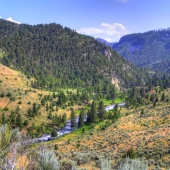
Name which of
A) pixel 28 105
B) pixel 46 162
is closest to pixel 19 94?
pixel 28 105

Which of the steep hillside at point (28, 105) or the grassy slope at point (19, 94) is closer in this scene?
the steep hillside at point (28, 105)

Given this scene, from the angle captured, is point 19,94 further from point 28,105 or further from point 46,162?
point 46,162

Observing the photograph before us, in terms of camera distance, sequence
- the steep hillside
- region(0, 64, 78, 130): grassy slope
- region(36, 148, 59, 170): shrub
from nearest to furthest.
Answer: region(36, 148, 59, 170): shrub → the steep hillside → region(0, 64, 78, 130): grassy slope

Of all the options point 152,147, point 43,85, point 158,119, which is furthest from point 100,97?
point 152,147

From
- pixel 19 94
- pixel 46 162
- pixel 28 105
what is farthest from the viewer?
pixel 19 94

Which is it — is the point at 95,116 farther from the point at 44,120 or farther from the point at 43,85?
the point at 43,85

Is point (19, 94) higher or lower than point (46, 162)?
lower

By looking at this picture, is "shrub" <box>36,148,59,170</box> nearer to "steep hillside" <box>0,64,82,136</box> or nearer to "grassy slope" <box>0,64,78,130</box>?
"steep hillside" <box>0,64,82,136</box>

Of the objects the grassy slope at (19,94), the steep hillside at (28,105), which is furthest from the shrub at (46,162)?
the grassy slope at (19,94)

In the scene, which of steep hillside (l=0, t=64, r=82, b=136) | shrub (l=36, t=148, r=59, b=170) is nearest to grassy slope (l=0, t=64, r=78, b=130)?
steep hillside (l=0, t=64, r=82, b=136)

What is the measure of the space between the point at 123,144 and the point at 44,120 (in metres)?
61.2

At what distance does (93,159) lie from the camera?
41.8m

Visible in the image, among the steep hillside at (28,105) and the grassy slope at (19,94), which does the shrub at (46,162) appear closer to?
the steep hillside at (28,105)

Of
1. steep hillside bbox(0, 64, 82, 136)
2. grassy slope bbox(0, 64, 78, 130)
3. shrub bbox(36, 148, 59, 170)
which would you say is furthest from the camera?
grassy slope bbox(0, 64, 78, 130)
